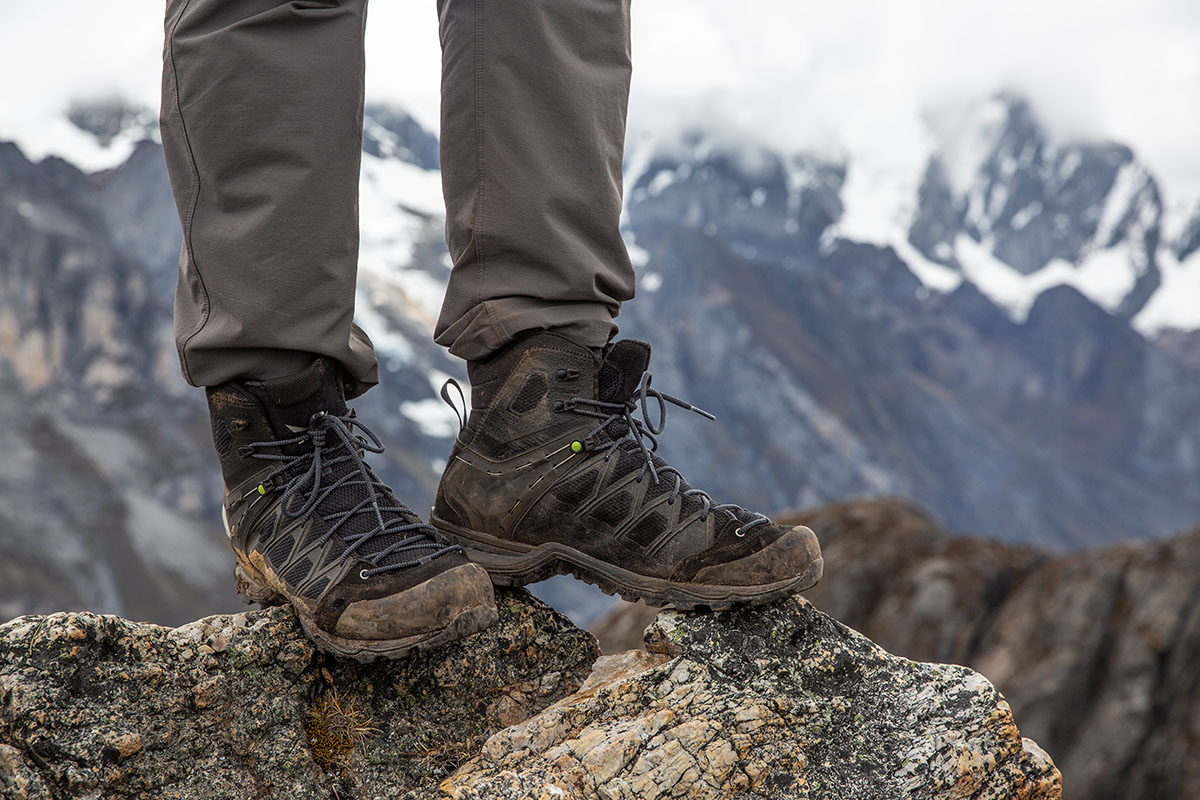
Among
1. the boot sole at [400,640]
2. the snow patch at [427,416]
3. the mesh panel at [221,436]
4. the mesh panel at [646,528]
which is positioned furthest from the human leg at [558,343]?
the snow patch at [427,416]

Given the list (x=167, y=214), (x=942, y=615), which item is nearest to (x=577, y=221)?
(x=942, y=615)

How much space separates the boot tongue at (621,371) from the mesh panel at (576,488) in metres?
0.25

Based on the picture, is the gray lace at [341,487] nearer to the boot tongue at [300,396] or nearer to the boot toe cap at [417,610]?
the boot tongue at [300,396]

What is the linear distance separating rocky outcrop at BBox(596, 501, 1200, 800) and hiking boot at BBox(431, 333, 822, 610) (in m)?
13.8

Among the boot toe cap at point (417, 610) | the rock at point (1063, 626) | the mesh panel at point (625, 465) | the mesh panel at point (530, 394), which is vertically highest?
the mesh panel at point (530, 394)

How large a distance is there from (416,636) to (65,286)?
11706cm

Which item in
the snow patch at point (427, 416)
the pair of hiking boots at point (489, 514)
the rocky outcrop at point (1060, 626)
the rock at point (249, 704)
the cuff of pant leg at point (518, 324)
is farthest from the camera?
the snow patch at point (427, 416)

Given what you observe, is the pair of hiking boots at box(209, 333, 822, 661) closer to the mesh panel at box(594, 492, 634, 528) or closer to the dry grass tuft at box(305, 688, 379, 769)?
the mesh panel at box(594, 492, 634, 528)

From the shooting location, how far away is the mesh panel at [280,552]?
265 centimetres

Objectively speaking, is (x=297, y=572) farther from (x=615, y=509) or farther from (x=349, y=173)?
(x=349, y=173)

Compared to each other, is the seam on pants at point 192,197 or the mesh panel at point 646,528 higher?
the seam on pants at point 192,197

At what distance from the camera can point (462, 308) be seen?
2.78 meters

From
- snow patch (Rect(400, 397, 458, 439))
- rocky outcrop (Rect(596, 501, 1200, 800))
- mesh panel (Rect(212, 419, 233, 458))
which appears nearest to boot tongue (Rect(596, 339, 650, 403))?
mesh panel (Rect(212, 419, 233, 458))

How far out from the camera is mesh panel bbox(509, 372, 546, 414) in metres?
2.80
